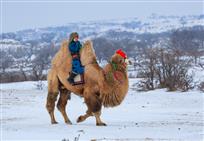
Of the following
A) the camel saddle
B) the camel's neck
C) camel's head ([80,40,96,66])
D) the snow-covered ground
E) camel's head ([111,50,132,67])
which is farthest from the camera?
camel's head ([80,40,96,66])

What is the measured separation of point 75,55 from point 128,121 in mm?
1962

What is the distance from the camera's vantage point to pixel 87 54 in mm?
11898

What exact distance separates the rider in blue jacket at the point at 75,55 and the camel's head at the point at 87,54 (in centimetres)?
10

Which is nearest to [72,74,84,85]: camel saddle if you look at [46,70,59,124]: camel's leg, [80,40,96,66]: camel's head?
[80,40,96,66]: camel's head

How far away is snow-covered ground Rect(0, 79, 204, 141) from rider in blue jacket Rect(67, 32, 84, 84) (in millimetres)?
1122

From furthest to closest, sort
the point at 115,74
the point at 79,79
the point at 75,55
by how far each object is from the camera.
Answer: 1. the point at 75,55
2. the point at 79,79
3. the point at 115,74

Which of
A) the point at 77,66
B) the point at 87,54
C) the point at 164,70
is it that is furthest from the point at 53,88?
the point at 164,70

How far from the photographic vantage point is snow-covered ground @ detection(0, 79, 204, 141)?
9.62m

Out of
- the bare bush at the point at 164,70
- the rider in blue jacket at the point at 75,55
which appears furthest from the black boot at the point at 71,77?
the bare bush at the point at 164,70

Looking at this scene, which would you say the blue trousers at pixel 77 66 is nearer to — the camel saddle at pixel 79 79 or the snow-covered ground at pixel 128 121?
the camel saddle at pixel 79 79

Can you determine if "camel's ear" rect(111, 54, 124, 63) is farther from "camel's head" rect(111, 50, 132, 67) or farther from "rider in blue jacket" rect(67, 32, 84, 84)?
"rider in blue jacket" rect(67, 32, 84, 84)

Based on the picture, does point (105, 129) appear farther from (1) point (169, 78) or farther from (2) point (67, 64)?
(1) point (169, 78)

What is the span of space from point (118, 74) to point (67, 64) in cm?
135

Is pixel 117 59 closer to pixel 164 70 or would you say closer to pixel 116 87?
pixel 116 87
